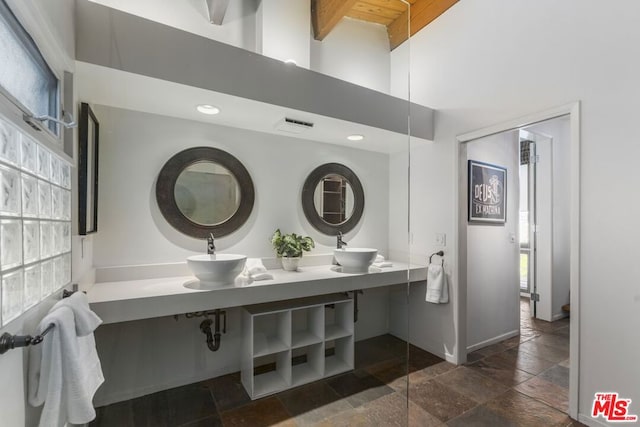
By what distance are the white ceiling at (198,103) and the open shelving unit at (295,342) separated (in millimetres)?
1363

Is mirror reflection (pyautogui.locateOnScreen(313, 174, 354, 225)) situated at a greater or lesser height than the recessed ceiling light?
lesser

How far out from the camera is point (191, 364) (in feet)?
6.86

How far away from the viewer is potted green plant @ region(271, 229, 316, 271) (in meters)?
2.34

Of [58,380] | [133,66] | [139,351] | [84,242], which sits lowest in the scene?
[139,351]

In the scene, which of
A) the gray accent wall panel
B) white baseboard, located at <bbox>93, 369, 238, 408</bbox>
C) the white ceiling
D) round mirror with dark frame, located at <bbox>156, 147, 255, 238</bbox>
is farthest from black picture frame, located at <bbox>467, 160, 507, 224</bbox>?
white baseboard, located at <bbox>93, 369, 238, 408</bbox>

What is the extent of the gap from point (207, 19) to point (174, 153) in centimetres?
96

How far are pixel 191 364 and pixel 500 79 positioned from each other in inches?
124

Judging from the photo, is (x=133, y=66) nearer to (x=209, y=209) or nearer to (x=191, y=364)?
(x=209, y=209)

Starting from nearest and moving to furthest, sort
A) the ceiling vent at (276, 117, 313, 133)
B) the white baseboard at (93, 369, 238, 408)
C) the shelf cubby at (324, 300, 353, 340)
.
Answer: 1. the white baseboard at (93, 369, 238, 408)
2. the ceiling vent at (276, 117, 313, 133)
3. the shelf cubby at (324, 300, 353, 340)

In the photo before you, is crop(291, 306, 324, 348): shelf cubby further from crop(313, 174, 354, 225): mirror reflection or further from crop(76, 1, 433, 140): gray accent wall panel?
crop(76, 1, 433, 140): gray accent wall panel

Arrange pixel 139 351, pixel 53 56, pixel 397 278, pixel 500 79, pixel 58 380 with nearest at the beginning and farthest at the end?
pixel 58 380
pixel 53 56
pixel 139 351
pixel 500 79
pixel 397 278

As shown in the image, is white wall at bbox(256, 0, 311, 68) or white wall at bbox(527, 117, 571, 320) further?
white wall at bbox(527, 117, 571, 320)

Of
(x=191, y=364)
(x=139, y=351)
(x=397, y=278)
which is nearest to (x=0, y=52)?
(x=139, y=351)

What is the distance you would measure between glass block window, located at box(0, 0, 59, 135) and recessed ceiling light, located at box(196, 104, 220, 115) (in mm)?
780
